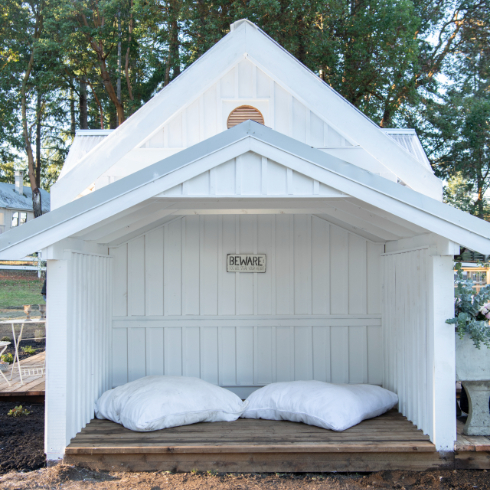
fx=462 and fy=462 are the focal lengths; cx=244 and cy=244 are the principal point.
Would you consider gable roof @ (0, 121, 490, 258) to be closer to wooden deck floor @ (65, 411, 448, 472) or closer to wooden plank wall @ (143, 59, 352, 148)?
wooden deck floor @ (65, 411, 448, 472)

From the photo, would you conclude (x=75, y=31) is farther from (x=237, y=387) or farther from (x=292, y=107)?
(x=237, y=387)

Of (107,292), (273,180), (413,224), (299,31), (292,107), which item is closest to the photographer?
(273,180)

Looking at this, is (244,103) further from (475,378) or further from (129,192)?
(475,378)

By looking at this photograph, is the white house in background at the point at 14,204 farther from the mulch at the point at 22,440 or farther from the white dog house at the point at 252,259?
the white dog house at the point at 252,259

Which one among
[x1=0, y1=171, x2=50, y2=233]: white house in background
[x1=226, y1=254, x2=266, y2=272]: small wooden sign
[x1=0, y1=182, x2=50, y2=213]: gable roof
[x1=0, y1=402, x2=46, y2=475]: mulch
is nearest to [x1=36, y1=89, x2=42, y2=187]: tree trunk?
[x1=0, y1=171, x2=50, y2=233]: white house in background

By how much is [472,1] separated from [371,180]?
61.7ft

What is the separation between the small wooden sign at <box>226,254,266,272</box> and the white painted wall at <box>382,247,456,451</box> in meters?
1.57

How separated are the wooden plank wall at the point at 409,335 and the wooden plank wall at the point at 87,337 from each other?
318cm

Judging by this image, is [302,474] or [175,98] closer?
[302,474]

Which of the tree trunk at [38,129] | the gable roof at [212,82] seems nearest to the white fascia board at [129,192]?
the gable roof at [212,82]

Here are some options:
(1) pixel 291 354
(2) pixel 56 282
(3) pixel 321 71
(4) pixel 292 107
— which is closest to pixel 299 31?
(3) pixel 321 71

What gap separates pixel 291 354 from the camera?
223 inches

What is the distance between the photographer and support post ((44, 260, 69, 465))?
3.95 m

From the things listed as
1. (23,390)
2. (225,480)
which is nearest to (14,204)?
(23,390)
